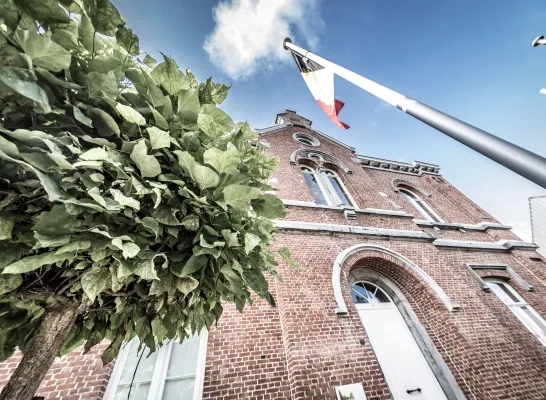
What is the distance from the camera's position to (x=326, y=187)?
8.65 m

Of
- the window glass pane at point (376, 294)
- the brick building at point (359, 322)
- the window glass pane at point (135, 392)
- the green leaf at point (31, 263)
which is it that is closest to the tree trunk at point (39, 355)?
the green leaf at point (31, 263)

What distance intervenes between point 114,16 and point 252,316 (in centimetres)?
460

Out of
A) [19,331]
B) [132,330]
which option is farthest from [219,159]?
[19,331]

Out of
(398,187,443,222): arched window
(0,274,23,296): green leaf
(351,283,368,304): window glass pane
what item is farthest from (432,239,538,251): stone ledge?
(0,274,23,296): green leaf

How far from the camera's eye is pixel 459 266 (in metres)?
7.33

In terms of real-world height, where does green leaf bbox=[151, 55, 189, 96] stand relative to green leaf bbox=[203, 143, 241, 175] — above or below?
above

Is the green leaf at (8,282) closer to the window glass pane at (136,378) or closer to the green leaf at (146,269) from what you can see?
the green leaf at (146,269)

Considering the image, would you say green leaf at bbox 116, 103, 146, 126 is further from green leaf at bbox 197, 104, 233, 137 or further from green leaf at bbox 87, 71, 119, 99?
green leaf at bbox 197, 104, 233, 137

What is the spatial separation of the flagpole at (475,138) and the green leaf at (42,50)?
258cm

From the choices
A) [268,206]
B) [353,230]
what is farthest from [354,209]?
[268,206]

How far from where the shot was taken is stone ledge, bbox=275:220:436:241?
240 inches

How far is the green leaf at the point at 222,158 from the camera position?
4.10ft

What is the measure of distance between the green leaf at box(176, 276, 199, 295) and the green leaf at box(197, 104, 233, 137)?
869mm

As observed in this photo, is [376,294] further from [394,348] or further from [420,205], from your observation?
[420,205]
